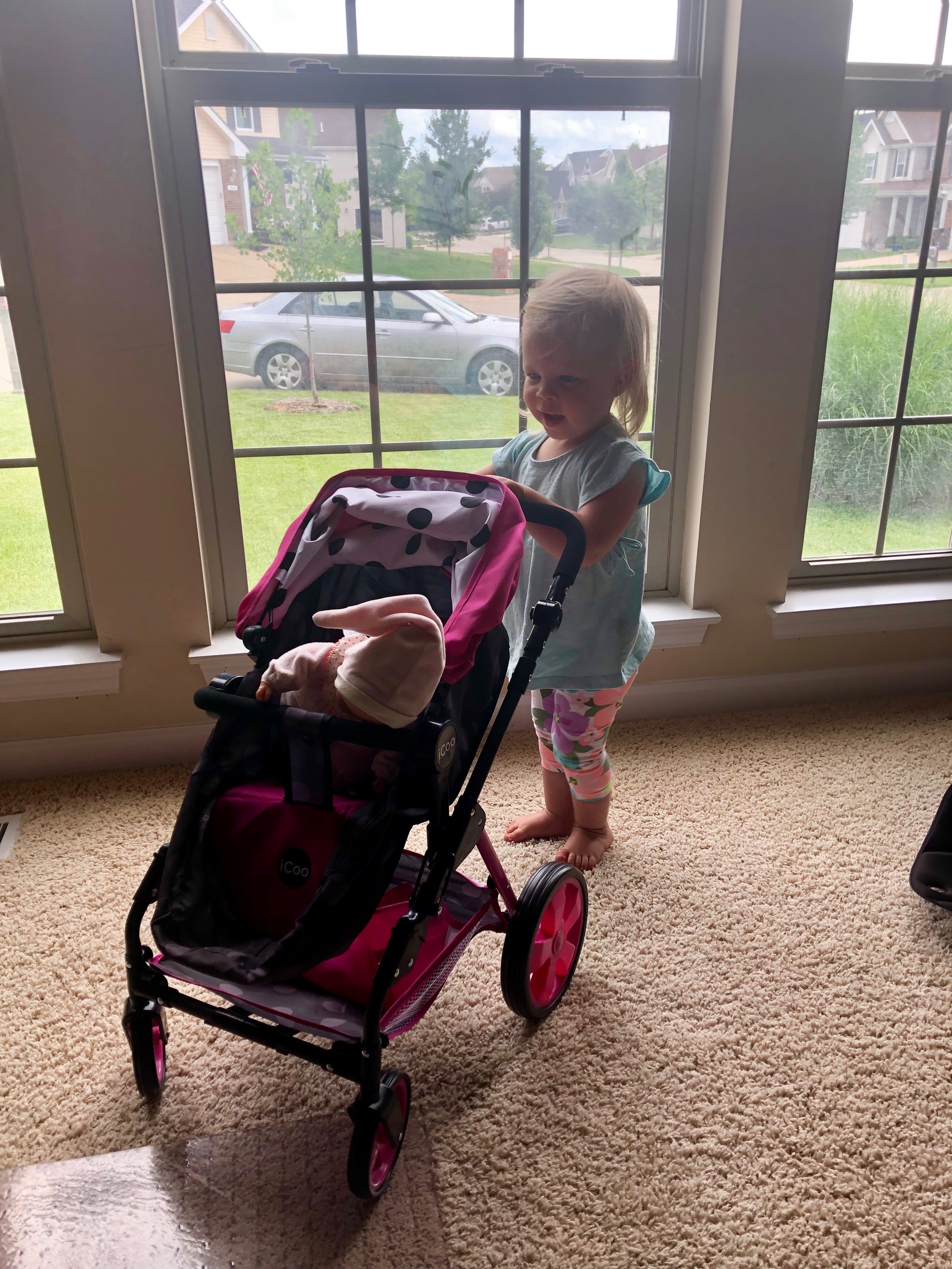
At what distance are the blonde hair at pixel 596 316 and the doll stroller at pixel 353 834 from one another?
32 centimetres

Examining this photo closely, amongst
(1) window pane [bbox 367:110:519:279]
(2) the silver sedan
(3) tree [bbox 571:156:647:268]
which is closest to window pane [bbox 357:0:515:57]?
(1) window pane [bbox 367:110:519:279]

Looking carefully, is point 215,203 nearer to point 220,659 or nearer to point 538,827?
point 220,659

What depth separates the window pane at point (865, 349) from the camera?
7.09ft

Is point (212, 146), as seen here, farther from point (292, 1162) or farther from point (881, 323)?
point (292, 1162)

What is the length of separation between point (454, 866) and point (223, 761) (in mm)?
334

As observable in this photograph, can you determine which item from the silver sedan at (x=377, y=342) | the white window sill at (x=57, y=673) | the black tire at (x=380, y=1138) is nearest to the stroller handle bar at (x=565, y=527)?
the black tire at (x=380, y=1138)

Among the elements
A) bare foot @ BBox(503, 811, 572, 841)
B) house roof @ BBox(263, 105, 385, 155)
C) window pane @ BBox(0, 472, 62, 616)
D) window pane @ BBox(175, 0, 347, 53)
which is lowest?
bare foot @ BBox(503, 811, 572, 841)

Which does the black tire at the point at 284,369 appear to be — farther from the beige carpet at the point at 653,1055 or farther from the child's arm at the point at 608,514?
the beige carpet at the point at 653,1055

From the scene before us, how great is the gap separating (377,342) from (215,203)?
438 millimetres

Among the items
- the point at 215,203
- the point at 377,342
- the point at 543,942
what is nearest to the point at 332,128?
the point at 215,203

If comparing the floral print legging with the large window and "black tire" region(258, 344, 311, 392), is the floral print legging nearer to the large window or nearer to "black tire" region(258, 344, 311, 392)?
"black tire" region(258, 344, 311, 392)

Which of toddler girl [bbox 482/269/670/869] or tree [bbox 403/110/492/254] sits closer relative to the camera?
toddler girl [bbox 482/269/670/869]

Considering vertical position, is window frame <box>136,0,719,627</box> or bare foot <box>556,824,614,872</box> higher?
window frame <box>136,0,719,627</box>

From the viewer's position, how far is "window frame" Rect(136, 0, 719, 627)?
1779 millimetres
